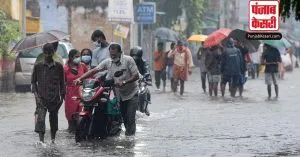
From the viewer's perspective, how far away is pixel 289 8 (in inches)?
323

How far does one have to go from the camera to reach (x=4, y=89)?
3019 centimetres

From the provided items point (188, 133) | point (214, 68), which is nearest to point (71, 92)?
point (188, 133)

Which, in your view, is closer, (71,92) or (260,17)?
(260,17)

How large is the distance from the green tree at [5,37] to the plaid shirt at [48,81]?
1587 cm

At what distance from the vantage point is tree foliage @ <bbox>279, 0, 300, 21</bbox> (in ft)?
26.6

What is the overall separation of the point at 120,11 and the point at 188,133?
2277 cm

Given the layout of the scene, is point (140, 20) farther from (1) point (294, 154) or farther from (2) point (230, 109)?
(1) point (294, 154)

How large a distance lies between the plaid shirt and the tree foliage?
6.14m

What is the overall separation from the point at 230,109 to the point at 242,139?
713 cm

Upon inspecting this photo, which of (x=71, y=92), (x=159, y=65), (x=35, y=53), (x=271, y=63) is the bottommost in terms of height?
(x=159, y=65)

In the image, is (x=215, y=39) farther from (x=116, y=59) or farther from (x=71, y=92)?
(x=116, y=59)

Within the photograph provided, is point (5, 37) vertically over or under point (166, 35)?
over

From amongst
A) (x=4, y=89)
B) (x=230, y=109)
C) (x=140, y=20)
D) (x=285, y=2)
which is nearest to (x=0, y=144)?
(x=285, y=2)

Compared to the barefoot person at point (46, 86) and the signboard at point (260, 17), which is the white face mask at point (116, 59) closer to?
the barefoot person at point (46, 86)
